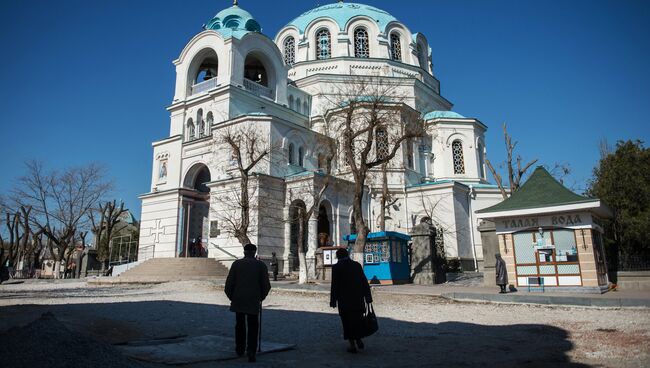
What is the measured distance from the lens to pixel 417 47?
3794 cm

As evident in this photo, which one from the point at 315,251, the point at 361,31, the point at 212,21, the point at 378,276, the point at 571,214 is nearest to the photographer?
the point at 571,214

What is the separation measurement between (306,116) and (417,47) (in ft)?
44.3

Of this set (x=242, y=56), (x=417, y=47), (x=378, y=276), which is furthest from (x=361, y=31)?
(x=378, y=276)

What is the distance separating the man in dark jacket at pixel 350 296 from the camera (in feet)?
19.1

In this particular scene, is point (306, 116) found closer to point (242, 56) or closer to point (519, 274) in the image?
point (242, 56)

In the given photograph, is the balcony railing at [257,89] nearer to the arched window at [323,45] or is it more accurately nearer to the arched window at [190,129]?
the arched window at [190,129]

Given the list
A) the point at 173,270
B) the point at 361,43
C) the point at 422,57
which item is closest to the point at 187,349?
the point at 173,270

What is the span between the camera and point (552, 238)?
14.0 meters

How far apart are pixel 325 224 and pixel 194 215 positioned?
8.18m

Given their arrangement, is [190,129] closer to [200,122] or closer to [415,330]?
[200,122]

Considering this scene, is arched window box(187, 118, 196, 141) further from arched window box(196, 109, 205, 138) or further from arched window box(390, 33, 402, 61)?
arched window box(390, 33, 402, 61)

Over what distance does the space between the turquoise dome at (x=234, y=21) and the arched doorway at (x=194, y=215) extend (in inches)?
380

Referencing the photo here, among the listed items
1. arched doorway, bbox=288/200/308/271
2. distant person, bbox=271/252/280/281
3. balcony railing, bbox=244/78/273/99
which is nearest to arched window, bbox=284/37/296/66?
balcony railing, bbox=244/78/273/99

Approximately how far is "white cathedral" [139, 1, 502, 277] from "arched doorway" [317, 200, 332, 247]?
0.08 metres
